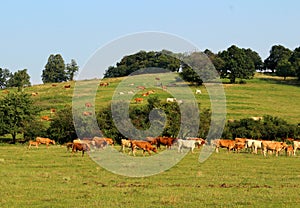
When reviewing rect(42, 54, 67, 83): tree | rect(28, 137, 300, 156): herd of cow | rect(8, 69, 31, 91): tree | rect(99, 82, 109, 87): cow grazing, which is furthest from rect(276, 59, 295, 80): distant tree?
rect(28, 137, 300, 156): herd of cow

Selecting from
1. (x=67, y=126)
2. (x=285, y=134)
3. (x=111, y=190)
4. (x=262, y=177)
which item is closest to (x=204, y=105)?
(x=285, y=134)

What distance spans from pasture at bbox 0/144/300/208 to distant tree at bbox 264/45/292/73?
12534 centimetres

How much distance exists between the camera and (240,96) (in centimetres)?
8338

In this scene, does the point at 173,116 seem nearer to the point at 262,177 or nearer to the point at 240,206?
the point at 262,177

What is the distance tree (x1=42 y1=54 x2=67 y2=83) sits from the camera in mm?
147375

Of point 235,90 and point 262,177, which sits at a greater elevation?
point 235,90

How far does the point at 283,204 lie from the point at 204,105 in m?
56.4

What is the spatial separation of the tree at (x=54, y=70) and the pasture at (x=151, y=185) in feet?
402

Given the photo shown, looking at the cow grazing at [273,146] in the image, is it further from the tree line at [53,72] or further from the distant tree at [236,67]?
the tree line at [53,72]

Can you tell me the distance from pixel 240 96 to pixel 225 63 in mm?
17334

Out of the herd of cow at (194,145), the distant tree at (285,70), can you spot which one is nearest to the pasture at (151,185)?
the herd of cow at (194,145)

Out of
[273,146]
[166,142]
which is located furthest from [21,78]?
[273,146]

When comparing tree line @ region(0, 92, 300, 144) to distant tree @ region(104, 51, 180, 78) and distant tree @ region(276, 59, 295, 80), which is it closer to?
distant tree @ region(276, 59, 295, 80)

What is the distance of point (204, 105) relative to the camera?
71250mm
